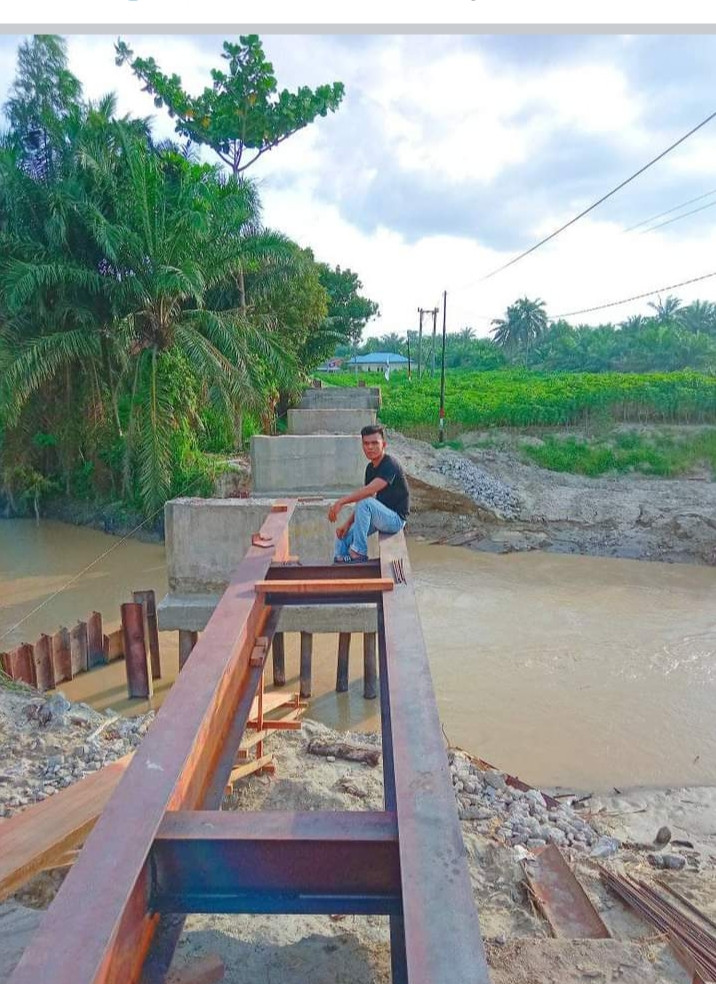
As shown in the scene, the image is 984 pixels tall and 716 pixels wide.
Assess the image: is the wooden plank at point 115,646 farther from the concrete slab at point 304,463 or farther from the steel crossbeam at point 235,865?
the steel crossbeam at point 235,865

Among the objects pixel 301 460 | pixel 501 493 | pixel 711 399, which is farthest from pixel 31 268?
pixel 711 399

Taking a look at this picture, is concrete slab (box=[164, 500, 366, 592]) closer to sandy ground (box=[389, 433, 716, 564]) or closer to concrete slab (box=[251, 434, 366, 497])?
concrete slab (box=[251, 434, 366, 497])

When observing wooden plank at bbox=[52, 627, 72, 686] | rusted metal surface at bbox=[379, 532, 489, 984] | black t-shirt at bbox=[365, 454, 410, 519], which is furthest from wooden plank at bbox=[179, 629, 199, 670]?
rusted metal surface at bbox=[379, 532, 489, 984]

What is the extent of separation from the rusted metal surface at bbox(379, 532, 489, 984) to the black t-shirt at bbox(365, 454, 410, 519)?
9.99 ft

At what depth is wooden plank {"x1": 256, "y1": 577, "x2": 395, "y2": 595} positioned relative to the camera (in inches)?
182

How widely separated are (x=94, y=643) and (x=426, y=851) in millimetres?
8793

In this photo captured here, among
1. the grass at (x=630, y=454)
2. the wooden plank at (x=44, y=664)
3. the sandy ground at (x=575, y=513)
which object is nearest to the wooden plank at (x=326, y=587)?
the wooden plank at (x=44, y=664)

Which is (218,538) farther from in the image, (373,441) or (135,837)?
(135,837)

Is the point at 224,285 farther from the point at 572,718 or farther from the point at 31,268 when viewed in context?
the point at 572,718

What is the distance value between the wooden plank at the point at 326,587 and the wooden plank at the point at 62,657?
230 inches

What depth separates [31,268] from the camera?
47.4ft

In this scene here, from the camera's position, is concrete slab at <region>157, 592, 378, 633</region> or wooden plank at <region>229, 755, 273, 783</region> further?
concrete slab at <region>157, 592, 378, 633</region>

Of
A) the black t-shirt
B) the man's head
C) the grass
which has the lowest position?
the grass

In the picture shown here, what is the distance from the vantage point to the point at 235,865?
88.9 inches
